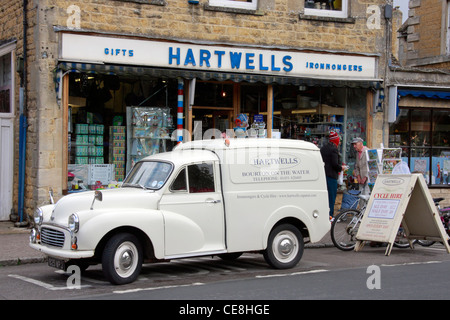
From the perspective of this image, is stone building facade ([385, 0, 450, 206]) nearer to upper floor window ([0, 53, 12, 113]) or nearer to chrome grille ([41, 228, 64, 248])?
upper floor window ([0, 53, 12, 113])

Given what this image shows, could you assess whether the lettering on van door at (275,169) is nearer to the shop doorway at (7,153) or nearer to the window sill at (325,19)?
the window sill at (325,19)

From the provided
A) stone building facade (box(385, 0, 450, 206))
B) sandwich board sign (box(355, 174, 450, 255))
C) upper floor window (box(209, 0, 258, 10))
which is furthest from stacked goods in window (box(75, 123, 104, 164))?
stone building facade (box(385, 0, 450, 206))

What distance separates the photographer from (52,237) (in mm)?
8211

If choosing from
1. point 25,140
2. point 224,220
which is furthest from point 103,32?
point 224,220

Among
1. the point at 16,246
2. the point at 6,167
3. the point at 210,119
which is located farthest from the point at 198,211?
the point at 6,167

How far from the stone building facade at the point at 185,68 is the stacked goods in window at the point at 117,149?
7 cm

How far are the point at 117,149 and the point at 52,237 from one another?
6.17m

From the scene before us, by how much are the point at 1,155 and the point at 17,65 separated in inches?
81.6

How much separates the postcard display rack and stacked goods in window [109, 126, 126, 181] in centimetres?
14

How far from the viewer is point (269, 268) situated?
31.1ft

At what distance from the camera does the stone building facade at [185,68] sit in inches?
516

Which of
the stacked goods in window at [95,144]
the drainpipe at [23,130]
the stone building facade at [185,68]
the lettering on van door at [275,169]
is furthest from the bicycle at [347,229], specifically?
the drainpipe at [23,130]

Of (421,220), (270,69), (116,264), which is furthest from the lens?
(270,69)

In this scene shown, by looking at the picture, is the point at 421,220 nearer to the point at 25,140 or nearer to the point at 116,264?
the point at 116,264
